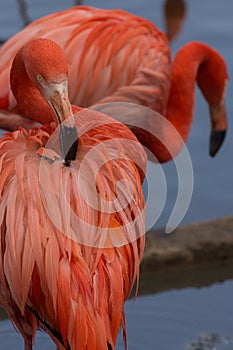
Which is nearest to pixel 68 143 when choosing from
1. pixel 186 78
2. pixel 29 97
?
pixel 29 97

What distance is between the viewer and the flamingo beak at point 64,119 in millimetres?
3710

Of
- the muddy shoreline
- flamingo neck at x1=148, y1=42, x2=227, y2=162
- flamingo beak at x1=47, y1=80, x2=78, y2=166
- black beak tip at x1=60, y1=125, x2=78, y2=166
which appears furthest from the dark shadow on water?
black beak tip at x1=60, y1=125, x2=78, y2=166

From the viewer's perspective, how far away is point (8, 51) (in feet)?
17.9

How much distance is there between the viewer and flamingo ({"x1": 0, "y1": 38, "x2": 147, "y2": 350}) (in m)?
3.54

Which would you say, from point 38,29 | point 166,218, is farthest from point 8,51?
point 166,218

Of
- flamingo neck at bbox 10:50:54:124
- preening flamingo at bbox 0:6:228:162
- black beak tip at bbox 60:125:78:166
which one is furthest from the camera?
preening flamingo at bbox 0:6:228:162

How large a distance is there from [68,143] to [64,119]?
0.17 m

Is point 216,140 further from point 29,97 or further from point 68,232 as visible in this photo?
point 68,232

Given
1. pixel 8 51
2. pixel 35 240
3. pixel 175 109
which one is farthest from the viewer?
pixel 175 109

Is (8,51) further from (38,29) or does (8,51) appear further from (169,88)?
(169,88)

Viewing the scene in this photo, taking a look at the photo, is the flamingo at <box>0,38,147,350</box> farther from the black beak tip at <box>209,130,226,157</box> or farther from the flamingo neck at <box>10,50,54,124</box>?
the black beak tip at <box>209,130,226,157</box>

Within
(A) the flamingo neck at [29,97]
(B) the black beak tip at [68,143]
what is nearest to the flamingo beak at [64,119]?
(B) the black beak tip at [68,143]

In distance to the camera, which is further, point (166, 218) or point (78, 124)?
point (166, 218)

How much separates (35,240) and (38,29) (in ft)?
7.35
